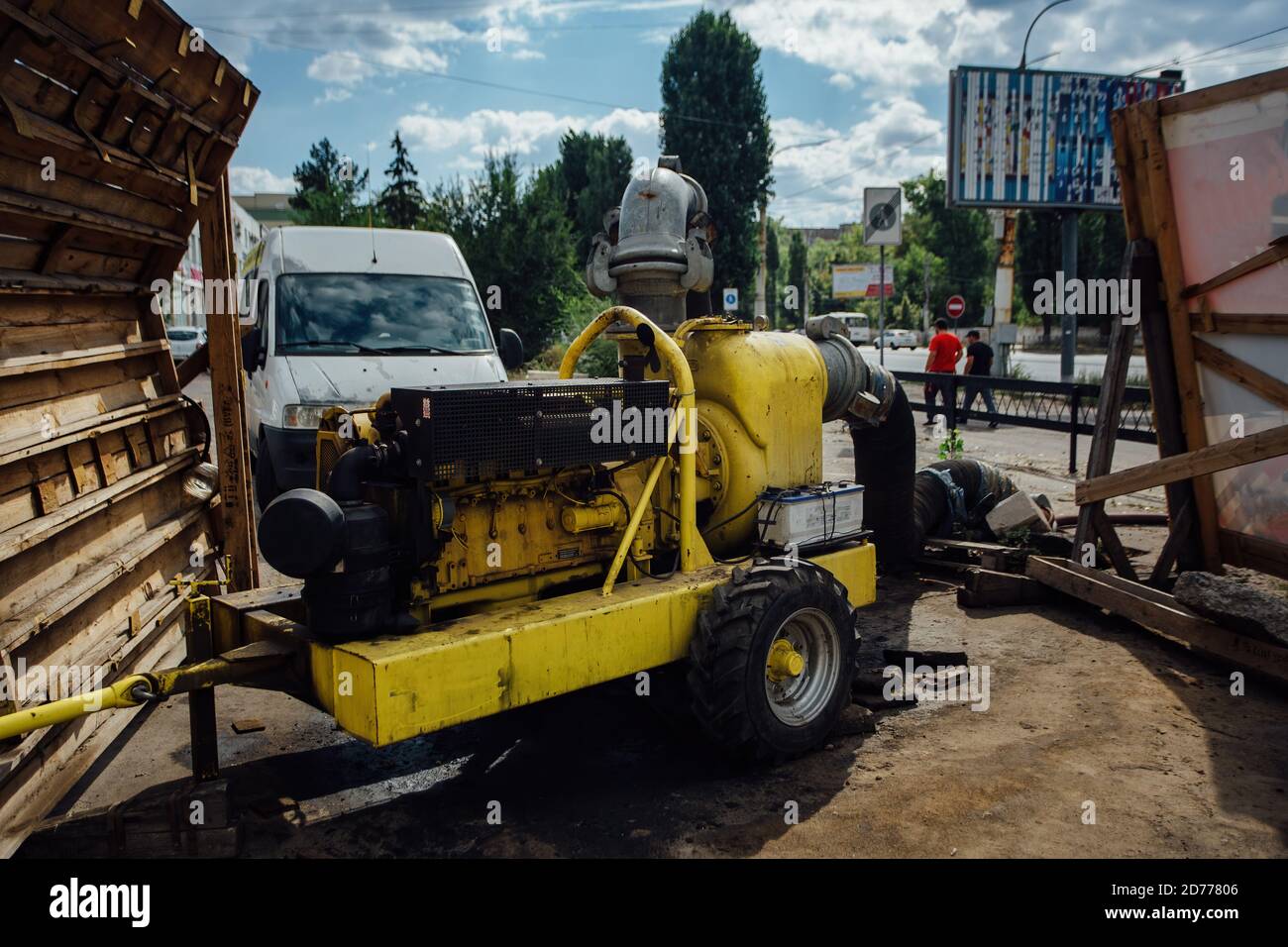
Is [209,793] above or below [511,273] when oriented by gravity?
below

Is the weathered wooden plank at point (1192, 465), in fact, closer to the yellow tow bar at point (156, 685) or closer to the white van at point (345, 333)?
the white van at point (345, 333)

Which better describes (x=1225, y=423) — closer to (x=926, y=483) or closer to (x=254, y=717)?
(x=926, y=483)

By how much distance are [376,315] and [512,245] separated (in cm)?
1841

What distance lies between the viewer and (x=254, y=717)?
5617 millimetres

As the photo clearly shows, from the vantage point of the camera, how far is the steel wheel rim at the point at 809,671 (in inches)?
199

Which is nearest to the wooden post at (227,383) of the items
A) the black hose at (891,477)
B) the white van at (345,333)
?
the white van at (345,333)

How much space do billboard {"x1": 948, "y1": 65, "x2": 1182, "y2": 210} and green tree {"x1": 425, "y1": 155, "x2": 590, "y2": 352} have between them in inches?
414

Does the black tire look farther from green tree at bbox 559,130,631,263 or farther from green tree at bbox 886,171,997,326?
green tree at bbox 886,171,997,326

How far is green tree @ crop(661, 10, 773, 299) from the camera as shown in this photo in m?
41.1

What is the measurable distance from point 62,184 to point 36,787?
112 inches

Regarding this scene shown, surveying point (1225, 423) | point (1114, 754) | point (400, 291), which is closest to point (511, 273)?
point (400, 291)

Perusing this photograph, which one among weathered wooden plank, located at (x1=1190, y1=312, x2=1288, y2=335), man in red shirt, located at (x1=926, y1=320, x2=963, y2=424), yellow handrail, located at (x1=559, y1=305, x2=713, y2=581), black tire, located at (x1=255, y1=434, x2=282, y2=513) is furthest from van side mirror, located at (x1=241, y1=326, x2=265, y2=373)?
man in red shirt, located at (x1=926, y1=320, x2=963, y2=424)

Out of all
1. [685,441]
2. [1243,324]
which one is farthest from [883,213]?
[685,441]

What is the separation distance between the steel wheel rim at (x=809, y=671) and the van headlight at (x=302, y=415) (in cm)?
488
